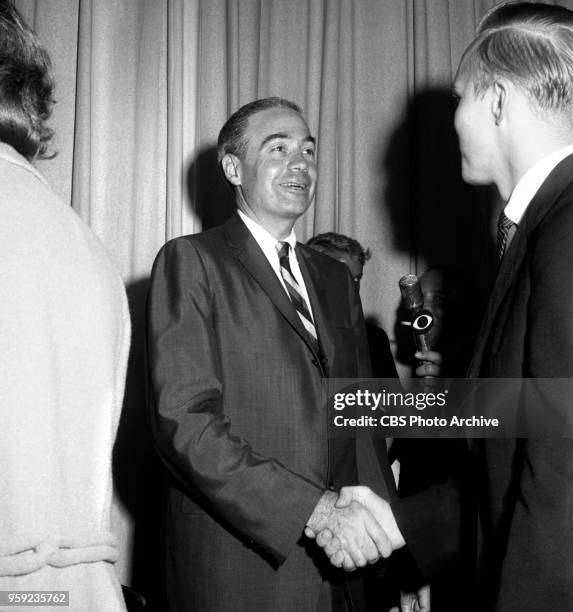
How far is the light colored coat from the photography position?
0.64m

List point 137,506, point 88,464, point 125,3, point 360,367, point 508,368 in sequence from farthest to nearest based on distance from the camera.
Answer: point 125,3
point 137,506
point 360,367
point 508,368
point 88,464

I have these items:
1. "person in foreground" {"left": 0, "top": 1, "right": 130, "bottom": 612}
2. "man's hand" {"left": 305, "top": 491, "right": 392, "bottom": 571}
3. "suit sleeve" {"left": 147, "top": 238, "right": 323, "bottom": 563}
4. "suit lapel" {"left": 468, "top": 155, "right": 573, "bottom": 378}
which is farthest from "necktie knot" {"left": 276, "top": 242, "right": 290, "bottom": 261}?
"person in foreground" {"left": 0, "top": 1, "right": 130, "bottom": 612}

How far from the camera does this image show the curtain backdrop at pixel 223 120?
250 cm

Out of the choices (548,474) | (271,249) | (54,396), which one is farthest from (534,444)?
(271,249)

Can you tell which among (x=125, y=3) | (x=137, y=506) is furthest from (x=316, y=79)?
(x=137, y=506)

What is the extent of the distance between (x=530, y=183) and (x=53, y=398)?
3.07ft

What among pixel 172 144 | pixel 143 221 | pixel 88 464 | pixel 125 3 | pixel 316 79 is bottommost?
pixel 88 464

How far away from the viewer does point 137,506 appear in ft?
8.00

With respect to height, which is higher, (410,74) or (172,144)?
(410,74)

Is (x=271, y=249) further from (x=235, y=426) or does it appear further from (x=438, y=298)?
(x=438, y=298)

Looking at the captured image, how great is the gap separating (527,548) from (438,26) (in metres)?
2.45

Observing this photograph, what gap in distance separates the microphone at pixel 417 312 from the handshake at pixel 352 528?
630 mm

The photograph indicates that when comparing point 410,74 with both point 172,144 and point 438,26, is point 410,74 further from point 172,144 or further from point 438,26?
point 172,144

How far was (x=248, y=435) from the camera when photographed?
1.59m
